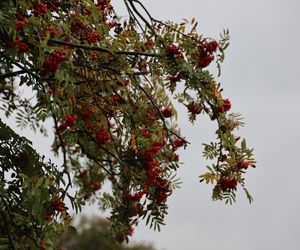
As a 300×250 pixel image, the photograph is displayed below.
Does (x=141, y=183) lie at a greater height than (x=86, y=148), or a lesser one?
lesser

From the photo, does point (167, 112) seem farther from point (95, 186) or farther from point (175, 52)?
point (95, 186)

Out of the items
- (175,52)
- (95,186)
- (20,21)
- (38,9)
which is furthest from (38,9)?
(95,186)

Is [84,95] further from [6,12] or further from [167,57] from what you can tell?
[6,12]

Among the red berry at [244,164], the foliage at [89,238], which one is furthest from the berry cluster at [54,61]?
the foliage at [89,238]

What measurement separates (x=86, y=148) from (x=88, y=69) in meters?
0.95

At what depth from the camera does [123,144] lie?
5.53m

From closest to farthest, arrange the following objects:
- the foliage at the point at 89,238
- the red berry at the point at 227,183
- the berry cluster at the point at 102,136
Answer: the red berry at the point at 227,183 → the berry cluster at the point at 102,136 → the foliage at the point at 89,238

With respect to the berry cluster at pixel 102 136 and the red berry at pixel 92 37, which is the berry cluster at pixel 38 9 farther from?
the berry cluster at pixel 102 136

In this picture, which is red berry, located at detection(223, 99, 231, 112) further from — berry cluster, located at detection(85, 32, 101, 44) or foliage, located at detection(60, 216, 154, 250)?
foliage, located at detection(60, 216, 154, 250)

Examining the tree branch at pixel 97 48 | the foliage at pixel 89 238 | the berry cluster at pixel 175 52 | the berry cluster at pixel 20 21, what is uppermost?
the foliage at pixel 89 238

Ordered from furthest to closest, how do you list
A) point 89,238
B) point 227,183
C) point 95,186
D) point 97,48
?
point 89,238
point 95,186
point 227,183
point 97,48

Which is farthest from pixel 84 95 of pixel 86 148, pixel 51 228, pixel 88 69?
pixel 51 228

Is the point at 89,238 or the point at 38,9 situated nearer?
the point at 38,9

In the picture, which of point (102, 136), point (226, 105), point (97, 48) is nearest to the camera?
point (97, 48)
